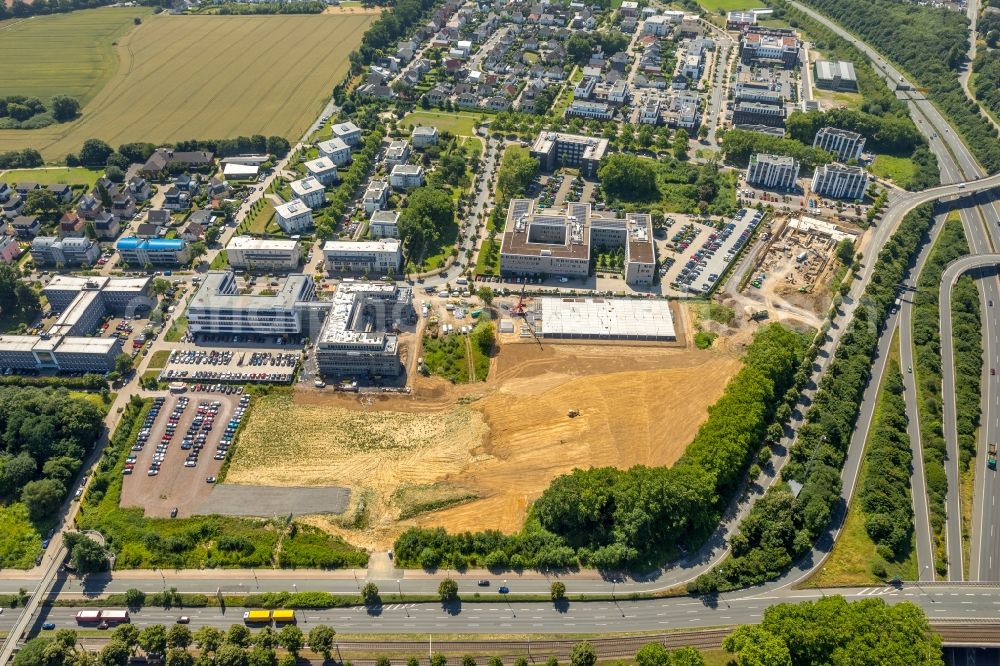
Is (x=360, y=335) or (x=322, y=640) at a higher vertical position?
(x=360, y=335)

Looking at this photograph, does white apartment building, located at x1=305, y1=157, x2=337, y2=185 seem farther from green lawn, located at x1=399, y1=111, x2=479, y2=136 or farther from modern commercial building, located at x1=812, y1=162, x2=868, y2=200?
modern commercial building, located at x1=812, y1=162, x2=868, y2=200

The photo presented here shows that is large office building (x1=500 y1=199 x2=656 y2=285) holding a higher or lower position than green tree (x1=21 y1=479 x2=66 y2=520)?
higher

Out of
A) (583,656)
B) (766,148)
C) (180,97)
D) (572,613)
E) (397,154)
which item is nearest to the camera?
(583,656)

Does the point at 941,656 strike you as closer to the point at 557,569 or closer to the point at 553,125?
the point at 557,569

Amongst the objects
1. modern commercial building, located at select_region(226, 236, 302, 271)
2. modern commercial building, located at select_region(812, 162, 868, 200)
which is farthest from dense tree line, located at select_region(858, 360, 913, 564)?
modern commercial building, located at select_region(226, 236, 302, 271)

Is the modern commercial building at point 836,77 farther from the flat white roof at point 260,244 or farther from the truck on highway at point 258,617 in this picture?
the truck on highway at point 258,617

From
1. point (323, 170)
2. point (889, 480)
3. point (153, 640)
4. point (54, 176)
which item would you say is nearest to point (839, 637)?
point (889, 480)

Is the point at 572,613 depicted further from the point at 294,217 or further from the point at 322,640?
the point at 294,217
